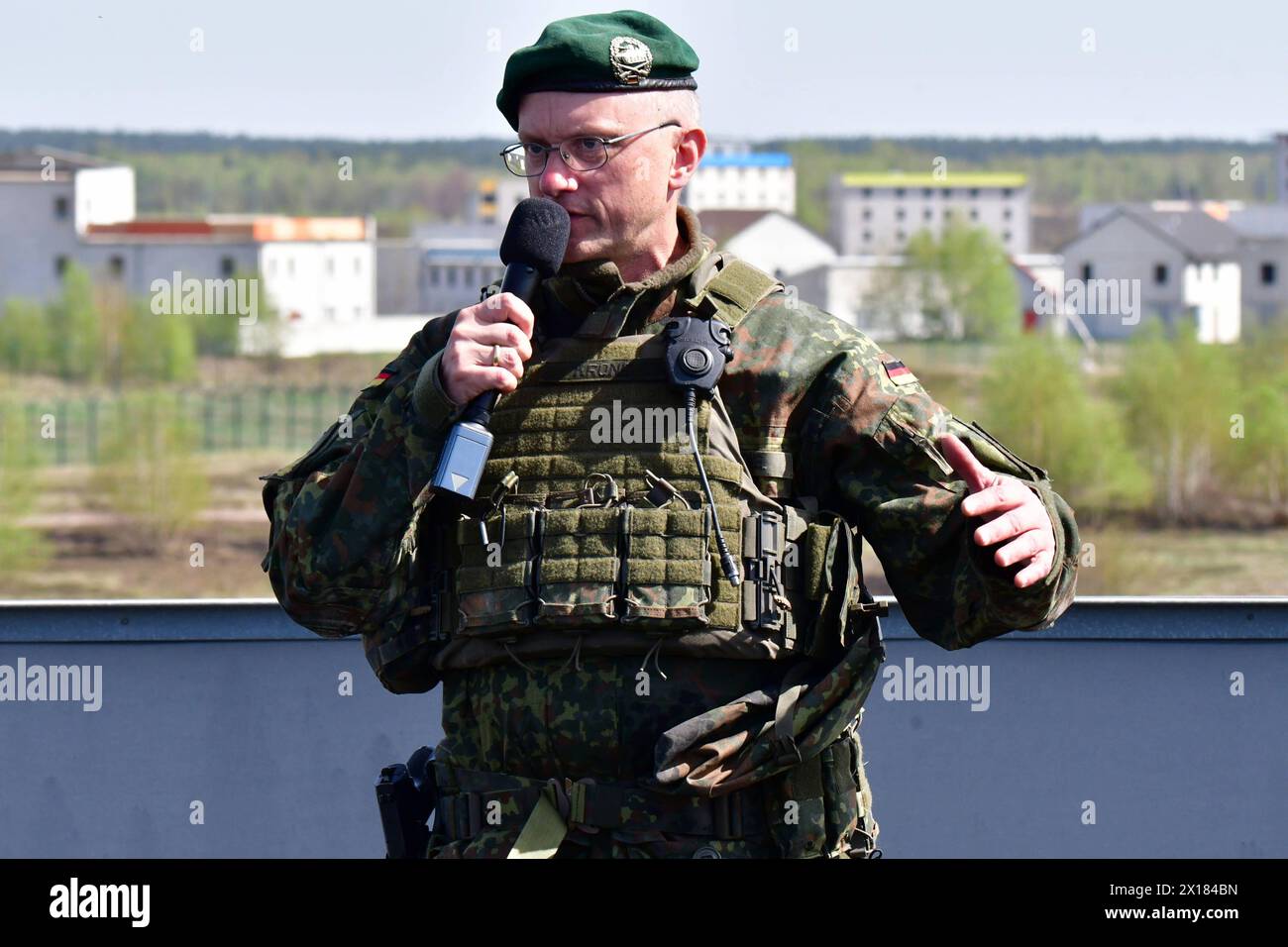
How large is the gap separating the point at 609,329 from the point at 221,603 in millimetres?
2221

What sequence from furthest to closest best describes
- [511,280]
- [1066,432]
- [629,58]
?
[1066,432] < [629,58] < [511,280]

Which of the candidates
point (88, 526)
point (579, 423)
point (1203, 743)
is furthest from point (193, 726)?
point (88, 526)

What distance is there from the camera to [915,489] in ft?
11.7

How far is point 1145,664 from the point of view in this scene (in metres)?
5.55

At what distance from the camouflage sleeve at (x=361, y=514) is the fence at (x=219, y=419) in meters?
60.8

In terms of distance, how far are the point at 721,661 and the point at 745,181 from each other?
113 m

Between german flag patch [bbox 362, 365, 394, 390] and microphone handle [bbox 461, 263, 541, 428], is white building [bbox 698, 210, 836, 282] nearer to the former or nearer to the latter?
german flag patch [bbox 362, 365, 394, 390]

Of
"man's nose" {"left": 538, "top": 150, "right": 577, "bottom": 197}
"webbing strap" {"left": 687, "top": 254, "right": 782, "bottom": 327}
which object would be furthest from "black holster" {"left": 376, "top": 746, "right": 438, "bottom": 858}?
"man's nose" {"left": 538, "top": 150, "right": 577, "bottom": 197}

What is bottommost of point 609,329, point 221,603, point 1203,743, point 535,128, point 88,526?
point 88,526

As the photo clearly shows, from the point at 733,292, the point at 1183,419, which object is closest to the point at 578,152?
the point at 733,292

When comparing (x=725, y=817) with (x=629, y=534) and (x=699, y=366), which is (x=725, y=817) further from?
(x=699, y=366)

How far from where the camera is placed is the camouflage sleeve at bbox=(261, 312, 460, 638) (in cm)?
364

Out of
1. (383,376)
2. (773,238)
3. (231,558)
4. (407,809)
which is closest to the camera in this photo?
(383,376)
